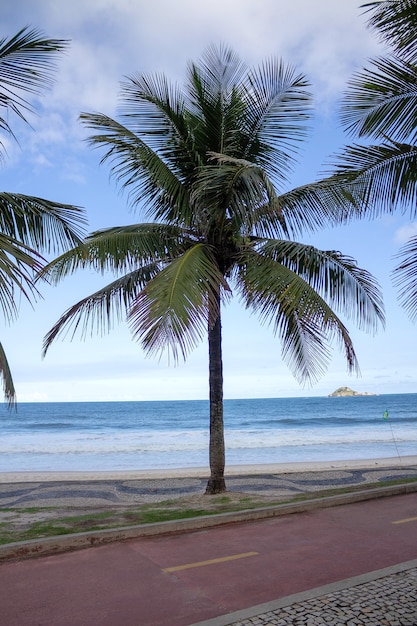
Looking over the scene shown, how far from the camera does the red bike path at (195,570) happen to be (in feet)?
15.6

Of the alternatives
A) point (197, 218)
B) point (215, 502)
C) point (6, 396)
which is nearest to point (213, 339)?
point (197, 218)

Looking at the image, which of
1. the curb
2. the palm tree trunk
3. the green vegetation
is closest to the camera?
the curb

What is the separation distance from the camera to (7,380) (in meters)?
5.48

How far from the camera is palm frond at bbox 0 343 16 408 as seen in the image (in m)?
5.30

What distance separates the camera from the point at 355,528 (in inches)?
295

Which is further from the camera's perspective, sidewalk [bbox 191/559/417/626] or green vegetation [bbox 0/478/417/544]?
green vegetation [bbox 0/478/417/544]

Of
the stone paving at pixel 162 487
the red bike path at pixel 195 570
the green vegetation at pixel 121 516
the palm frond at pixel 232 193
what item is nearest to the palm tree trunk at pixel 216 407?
the green vegetation at pixel 121 516

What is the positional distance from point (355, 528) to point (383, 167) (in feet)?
19.0

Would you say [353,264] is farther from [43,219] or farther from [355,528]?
[43,219]

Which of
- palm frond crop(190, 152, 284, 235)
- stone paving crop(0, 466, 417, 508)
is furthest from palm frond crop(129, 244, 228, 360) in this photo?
stone paving crop(0, 466, 417, 508)

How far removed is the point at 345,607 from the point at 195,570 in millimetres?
1790

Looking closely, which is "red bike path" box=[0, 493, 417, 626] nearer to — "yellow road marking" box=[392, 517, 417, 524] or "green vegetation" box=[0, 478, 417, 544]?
"yellow road marking" box=[392, 517, 417, 524]

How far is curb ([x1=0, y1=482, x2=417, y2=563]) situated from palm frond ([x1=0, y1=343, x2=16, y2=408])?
193cm

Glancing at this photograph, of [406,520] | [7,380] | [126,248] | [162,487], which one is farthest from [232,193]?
[162,487]
